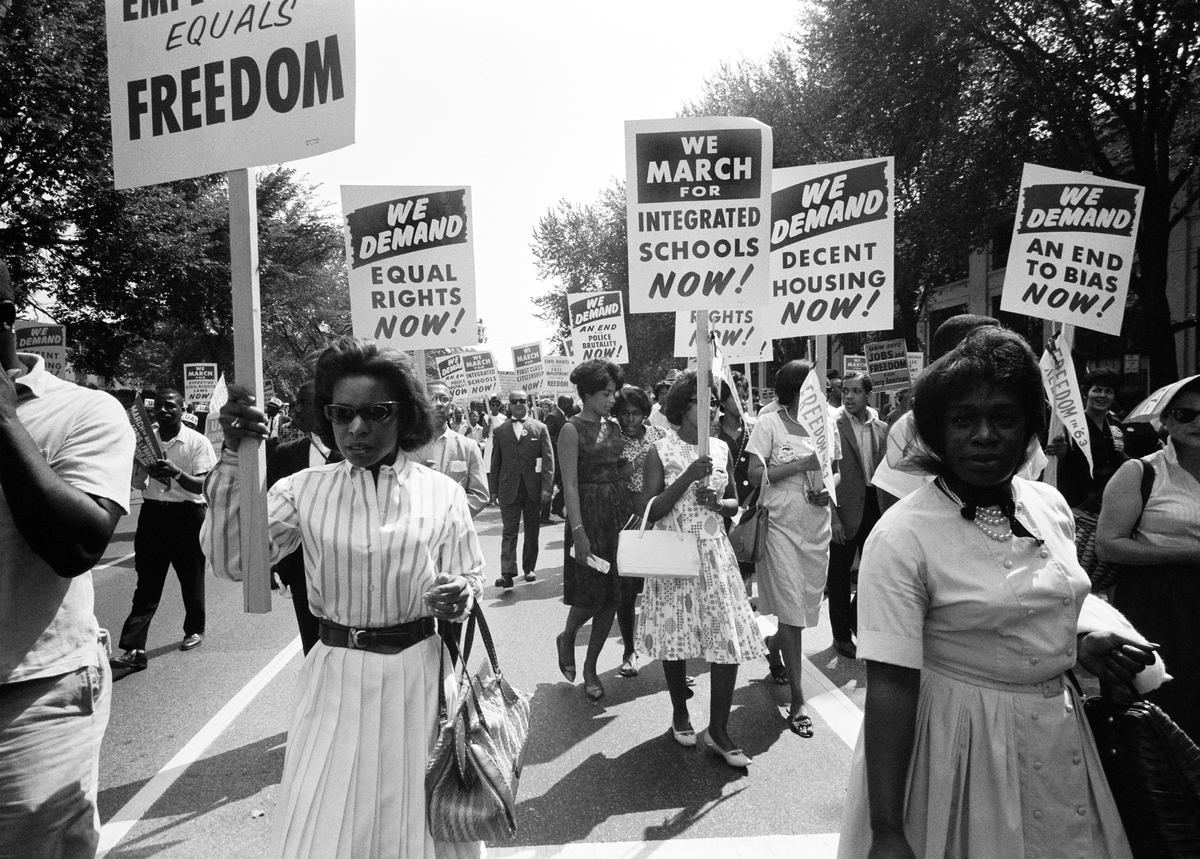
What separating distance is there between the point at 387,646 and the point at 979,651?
1.56 m

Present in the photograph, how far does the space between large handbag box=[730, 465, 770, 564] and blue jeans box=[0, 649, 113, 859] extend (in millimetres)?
3752

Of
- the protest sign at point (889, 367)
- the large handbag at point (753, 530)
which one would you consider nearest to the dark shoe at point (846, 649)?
the large handbag at point (753, 530)

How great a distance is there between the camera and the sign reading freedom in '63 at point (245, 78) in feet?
10.1

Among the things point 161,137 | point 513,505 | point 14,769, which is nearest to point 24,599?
point 14,769

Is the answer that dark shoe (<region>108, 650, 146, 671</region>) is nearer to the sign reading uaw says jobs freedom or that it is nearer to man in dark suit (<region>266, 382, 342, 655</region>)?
man in dark suit (<region>266, 382, 342, 655</region>)

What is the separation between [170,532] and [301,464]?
1.86 metres

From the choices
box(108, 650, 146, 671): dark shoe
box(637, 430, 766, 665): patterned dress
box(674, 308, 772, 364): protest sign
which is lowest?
box(108, 650, 146, 671): dark shoe

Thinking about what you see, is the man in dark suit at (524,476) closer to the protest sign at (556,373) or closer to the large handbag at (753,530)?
the large handbag at (753,530)

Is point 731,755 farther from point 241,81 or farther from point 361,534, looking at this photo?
point 241,81

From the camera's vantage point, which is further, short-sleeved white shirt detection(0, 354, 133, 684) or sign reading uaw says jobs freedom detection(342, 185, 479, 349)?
sign reading uaw says jobs freedom detection(342, 185, 479, 349)

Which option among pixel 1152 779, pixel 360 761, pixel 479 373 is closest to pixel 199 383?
pixel 479 373

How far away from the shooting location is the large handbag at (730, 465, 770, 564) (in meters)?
5.38

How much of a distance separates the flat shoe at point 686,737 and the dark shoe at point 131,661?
397 centimetres

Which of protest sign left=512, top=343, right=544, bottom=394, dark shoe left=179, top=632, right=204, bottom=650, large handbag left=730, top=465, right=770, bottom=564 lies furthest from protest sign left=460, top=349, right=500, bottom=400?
large handbag left=730, top=465, right=770, bottom=564
